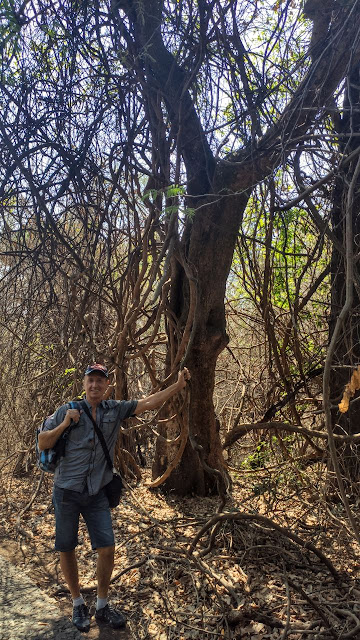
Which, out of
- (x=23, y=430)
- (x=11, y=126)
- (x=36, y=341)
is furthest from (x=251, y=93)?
(x=23, y=430)

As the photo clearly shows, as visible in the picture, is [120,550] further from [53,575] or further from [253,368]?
[253,368]

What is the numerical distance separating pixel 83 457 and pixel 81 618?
1.02 meters

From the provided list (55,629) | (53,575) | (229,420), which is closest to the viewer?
(55,629)

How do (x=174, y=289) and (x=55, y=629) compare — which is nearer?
(x=55, y=629)

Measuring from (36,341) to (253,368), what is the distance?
2.85m

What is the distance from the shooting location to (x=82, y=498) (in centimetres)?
357

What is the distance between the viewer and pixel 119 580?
417 centimetres

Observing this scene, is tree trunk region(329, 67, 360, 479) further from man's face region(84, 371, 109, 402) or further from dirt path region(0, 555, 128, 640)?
dirt path region(0, 555, 128, 640)

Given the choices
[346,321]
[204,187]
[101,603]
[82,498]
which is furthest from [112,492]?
[204,187]

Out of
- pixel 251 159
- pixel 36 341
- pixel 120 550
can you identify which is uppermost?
pixel 251 159

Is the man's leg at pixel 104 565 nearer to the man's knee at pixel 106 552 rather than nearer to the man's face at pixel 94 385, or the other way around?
the man's knee at pixel 106 552

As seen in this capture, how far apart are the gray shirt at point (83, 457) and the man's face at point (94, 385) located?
61 millimetres

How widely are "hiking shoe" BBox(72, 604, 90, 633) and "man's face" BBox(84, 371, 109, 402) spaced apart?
1.34m

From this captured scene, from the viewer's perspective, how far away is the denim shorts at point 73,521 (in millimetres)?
3561
